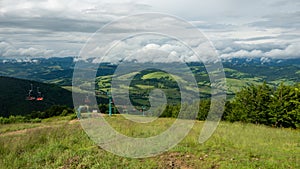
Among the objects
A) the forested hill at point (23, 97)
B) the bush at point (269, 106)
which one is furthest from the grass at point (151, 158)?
the forested hill at point (23, 97)

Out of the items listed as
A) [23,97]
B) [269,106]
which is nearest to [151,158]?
[269,106]

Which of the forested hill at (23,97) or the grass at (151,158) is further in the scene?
the forested hill at (23,97)

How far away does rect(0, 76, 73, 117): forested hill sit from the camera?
402ft

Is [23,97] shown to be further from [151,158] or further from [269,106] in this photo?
[151,158]

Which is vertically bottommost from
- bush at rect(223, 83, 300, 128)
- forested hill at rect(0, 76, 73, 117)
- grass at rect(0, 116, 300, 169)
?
forested hill at rect(0, 76, 73, 117)

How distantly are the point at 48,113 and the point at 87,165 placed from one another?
47445mm

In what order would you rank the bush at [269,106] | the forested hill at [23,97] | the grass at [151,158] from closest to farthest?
the grass at [151,158] → the bush at [269,106] → the forested hill at [23,97]

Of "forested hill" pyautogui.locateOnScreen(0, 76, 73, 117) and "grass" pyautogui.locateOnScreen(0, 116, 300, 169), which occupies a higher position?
"grass" pyautogui.locateOnScreen(0, 116, 300, 169)

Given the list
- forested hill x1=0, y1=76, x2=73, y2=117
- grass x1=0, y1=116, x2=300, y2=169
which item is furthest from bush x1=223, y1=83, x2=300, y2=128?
forested hill x1=0, y1=76, x2=73, y2=117

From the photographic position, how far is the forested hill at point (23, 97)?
402 feet

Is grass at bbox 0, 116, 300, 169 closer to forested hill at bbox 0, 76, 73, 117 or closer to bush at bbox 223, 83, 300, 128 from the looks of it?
bush at bbox 223, 83, 300, 128

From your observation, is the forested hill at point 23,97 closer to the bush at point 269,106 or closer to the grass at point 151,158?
the bush at point 269,106

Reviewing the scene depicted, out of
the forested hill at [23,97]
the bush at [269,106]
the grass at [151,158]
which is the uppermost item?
the grass at [151,158]

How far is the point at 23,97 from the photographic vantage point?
142125 millimetres
